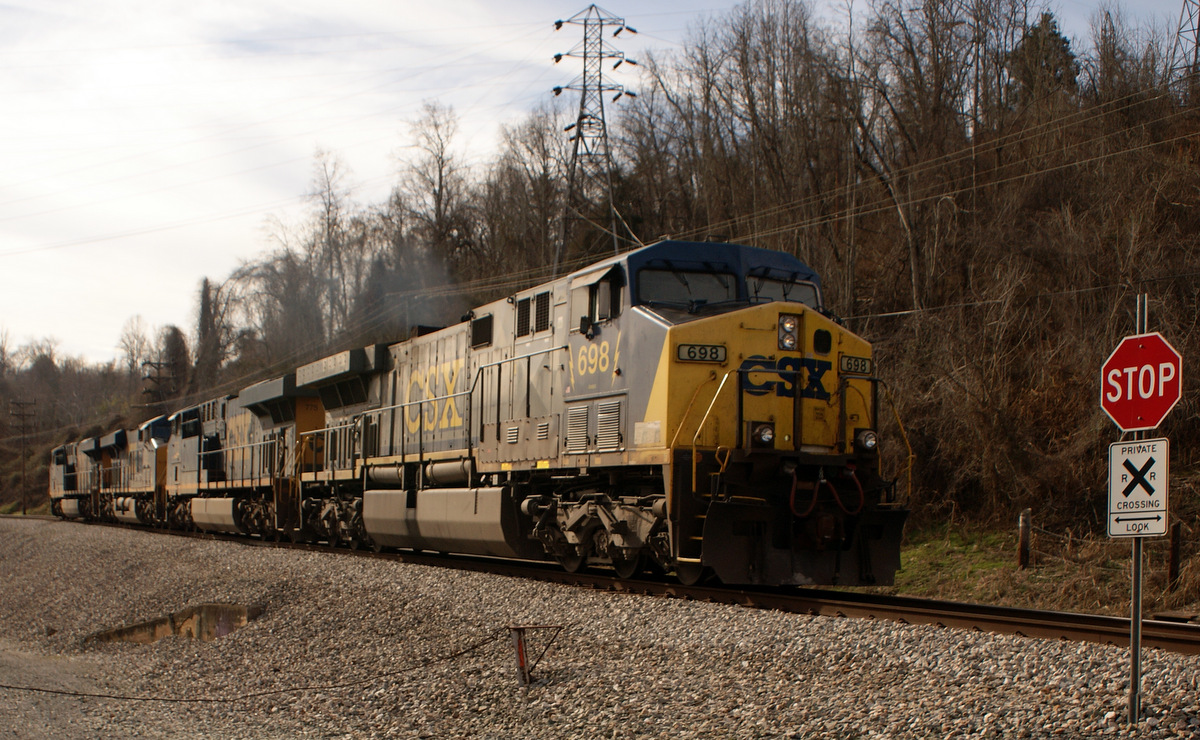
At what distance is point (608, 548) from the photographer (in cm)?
969

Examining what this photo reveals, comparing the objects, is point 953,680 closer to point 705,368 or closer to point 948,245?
point 705,368

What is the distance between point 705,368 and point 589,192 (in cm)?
2590

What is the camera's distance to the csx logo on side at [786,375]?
8.68m

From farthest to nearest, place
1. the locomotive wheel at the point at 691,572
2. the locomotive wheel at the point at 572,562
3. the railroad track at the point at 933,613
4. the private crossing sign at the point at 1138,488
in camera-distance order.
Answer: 1. the locomotive wheel at the point at 572,562
2. the locomotive wheel at the point at 691,572
3. the railroad track at the point at 933,613
4. the private crossing sign at the point at 1138,488

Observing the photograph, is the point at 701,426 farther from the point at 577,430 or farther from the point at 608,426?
the point at 577,430

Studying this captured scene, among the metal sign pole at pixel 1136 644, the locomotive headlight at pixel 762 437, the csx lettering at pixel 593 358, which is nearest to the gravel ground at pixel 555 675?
the metal sign pole at pixel 1136 644

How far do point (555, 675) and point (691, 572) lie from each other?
8.82 feet

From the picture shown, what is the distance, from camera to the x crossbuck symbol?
4664mm

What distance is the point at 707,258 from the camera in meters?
9.48

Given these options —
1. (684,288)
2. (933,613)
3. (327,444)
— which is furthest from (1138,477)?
(327,444)

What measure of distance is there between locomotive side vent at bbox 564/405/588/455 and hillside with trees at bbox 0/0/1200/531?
8.32 meters

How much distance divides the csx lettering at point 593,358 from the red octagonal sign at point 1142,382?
523 cm

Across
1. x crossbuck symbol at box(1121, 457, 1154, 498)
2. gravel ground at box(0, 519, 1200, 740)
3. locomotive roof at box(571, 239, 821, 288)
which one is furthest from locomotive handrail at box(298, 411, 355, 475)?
x crossbuck symbol at box(1121, 457, 1154, 498)

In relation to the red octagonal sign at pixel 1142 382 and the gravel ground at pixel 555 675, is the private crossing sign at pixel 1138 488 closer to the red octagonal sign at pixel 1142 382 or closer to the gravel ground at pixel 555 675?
the red octagonal sign at pixel 1142 382
